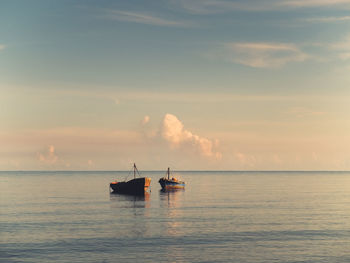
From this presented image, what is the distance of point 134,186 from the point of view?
12556 cm

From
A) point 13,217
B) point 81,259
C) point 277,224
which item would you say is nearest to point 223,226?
point 277,224

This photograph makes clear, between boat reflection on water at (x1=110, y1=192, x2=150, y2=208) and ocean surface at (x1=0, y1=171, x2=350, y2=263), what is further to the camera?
boat reflection on water at (x1=110, y1=192, x2=150, y2=208)

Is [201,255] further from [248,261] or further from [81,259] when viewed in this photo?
[81,259]

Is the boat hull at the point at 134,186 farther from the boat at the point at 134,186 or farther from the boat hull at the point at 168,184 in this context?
the boat hull at the point at 168,184

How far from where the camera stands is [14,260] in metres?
39.2

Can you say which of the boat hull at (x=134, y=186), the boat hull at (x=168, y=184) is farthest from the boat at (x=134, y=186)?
the boat hull at (x=168, y=184)

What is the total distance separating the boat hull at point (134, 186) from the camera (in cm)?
12362

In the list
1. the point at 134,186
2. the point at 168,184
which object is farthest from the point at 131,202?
the point at 168,184

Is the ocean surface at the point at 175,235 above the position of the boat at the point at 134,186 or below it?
below

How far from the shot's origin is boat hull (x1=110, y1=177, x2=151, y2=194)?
12362 centimetres

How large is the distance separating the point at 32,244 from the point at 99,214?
26.6 meters

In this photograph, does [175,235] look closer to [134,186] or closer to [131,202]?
[131,202]

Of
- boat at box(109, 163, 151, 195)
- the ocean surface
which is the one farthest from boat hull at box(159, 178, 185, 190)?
the ocean surface

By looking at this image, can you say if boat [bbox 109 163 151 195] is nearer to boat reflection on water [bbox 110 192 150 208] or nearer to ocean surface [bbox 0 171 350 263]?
boat reflection on water [bbox 110 192 150 208]
